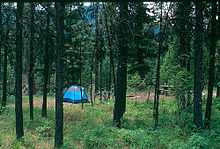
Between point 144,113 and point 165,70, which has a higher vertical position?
point 165,70

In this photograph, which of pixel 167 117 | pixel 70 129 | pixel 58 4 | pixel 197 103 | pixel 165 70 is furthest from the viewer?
pixel 165 70

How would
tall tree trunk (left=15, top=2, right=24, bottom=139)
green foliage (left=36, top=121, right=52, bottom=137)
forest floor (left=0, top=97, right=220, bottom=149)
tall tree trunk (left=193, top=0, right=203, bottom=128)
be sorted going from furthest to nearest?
green foliage (left=36, top=121, right=52, bottom=137), tall tree trunk (left=193, top=0, right=203, bottom=128), tall tree trunk (left=15, top=2, right=24, bottom=139), forest floor (left=0, top=97, right=220, bottom=149)

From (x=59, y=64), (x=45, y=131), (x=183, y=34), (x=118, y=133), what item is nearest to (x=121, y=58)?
(x=183, y=34)

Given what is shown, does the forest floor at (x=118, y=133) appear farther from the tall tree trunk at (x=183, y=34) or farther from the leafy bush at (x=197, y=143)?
the tall tree trunk at (x=183, y=34)

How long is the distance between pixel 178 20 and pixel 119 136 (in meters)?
8.95

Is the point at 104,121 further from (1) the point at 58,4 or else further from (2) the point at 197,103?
(1) the point at 58,4

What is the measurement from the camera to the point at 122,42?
24297 millimetres

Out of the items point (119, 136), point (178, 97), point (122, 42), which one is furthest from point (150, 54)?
point (119, 136)

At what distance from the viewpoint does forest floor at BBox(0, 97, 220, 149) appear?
18.5 metres

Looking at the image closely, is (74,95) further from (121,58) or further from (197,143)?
(197,143)

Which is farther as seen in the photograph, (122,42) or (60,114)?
(122,42)

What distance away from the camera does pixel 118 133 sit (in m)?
20.0

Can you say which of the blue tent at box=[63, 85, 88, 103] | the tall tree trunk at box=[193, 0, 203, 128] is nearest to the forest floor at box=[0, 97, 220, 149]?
the tall tree trunk at box=[193, 0, 203, 128]

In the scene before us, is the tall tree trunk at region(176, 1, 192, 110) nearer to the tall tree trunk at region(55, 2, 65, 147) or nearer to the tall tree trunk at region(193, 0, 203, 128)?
the tall tree trunk at region(193, 0, 203, 128)
